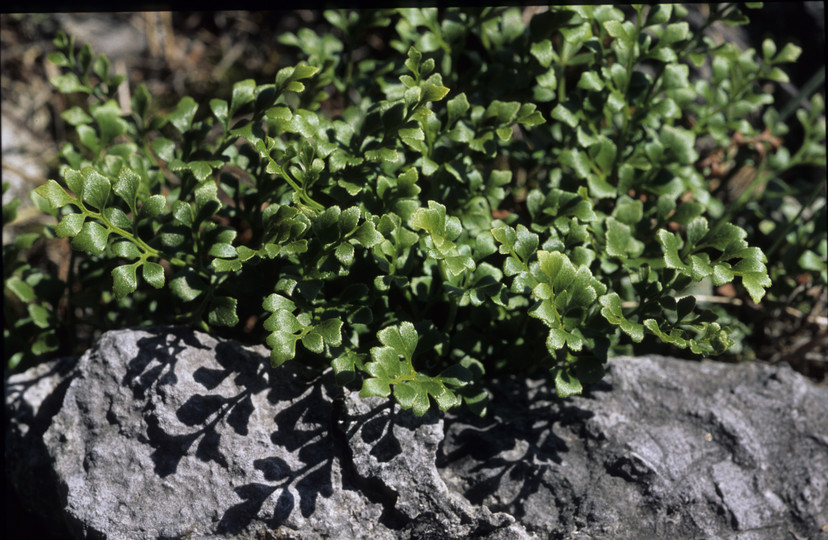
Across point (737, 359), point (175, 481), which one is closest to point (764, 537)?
point (737, 359)

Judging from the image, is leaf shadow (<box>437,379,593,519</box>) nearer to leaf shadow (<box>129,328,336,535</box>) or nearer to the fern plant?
the fern plant

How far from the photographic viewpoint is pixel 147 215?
7.64ft

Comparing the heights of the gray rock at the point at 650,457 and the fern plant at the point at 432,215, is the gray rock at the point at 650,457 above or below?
below

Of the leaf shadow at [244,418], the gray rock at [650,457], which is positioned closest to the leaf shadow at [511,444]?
the gray rock at [650,457]

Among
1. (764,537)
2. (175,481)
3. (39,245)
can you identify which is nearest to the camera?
(175,481)

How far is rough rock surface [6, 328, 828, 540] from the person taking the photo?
2.32 metres

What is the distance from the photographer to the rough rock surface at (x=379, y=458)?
7.61ft

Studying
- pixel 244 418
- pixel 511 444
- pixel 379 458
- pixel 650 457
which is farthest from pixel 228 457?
pixel 650 457

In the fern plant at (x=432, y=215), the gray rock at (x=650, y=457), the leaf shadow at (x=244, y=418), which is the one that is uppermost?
the fern plant at (x=432, y=215)

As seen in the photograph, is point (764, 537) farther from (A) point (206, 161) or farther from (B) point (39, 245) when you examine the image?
(B) point (39, 245)

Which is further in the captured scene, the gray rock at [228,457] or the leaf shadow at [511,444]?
the leaf shadow at [511,444]

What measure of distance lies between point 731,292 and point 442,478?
1918mm

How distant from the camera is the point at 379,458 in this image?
2.33 meters

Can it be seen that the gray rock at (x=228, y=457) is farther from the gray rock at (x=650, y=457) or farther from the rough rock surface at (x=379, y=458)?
the gray rock at (x=650, y=457)
